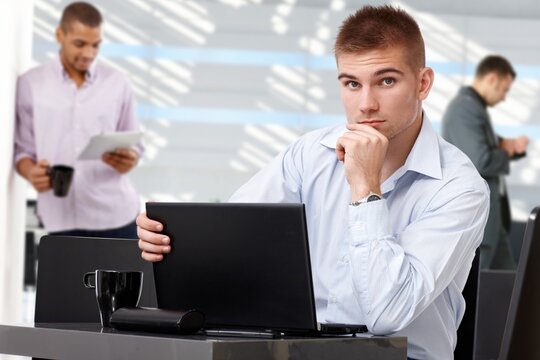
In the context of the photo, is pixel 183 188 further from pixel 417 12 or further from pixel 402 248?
pixel 402 248

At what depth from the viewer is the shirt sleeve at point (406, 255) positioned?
1844mm

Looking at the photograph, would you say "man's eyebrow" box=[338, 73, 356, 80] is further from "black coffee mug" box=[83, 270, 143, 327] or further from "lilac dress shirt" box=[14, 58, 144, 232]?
"lilac dress shirt" box=[14, 58, 144, 232]

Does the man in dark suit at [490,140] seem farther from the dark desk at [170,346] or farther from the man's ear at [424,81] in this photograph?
the dark desk at [170,346]

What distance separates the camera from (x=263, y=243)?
1.63 meters

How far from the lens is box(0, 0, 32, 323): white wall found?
4.41m

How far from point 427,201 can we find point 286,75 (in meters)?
3.39

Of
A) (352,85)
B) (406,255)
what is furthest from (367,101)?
(406,255)

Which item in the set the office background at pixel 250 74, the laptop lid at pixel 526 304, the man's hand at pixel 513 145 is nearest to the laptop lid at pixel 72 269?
the laptop lid at pixel 526 304

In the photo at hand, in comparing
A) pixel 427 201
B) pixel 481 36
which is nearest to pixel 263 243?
pixel 427 201

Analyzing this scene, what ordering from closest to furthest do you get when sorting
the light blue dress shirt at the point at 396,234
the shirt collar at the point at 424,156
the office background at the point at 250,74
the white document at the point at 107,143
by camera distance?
1. the light blue dress shirt at the point at 396,234
2. the shirt collar at the point at 424,156
3. the white document at the point at 107,143
4. the office background at the point at 250,74

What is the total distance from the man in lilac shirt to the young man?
94.3 inches

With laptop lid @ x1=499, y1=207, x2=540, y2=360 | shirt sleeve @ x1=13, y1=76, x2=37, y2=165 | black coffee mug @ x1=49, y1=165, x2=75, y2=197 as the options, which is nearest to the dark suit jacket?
black coffee mug @ x1=49, y1=165, x2=75, y2=197

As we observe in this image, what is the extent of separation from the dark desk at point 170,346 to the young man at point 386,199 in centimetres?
22

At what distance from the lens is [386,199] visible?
2.08 m
